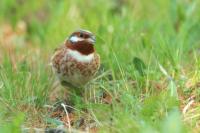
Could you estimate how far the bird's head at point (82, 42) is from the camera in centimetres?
493

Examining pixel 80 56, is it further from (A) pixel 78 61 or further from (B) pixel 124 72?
(B) pixel 124 72

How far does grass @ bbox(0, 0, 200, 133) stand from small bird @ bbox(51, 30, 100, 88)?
0.11 m

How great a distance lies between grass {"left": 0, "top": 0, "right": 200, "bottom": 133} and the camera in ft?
13.0

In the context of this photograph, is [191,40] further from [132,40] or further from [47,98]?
[47,98]

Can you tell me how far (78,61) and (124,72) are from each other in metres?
0.45

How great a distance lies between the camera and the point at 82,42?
196 inches

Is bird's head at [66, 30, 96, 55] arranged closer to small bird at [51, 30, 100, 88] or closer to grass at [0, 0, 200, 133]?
small bird at [51, 30, 100, 88]

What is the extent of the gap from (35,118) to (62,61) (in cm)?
75

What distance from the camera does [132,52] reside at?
18.3 ft

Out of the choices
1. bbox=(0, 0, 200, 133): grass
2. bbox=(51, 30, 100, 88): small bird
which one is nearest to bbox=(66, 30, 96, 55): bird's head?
bbox=(51, 30, 100, 88): small bird

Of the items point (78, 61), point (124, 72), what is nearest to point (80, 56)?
point (78, 61)

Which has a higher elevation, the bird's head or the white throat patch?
the bird's head

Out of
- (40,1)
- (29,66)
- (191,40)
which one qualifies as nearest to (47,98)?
(29,66)

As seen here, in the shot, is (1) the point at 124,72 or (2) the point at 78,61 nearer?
(1) the point at 124,72
